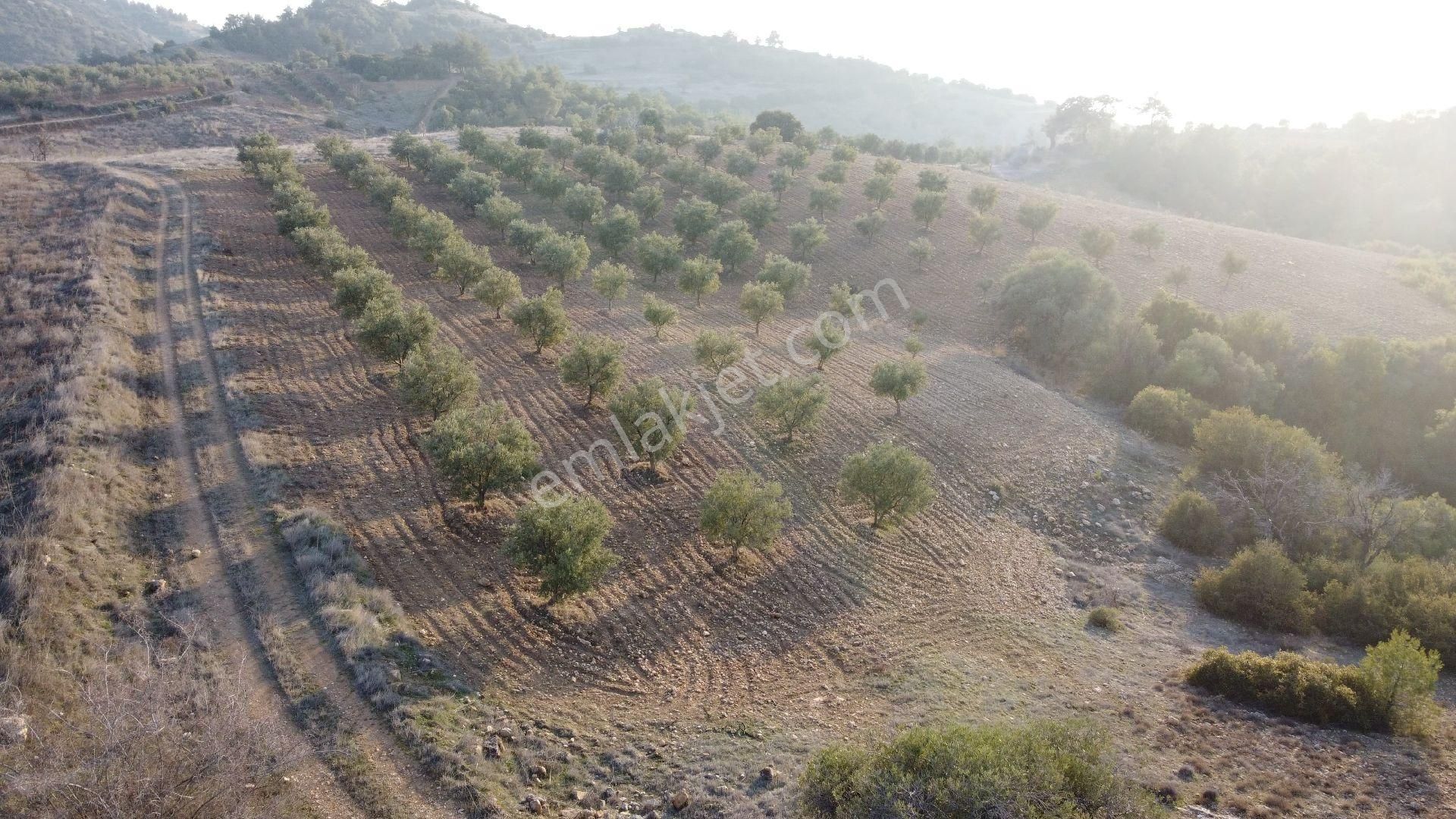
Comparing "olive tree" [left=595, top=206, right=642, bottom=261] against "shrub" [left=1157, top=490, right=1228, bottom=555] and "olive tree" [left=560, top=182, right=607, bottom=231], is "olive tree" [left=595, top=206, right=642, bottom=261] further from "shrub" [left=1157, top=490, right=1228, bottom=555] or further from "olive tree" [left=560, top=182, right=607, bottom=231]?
"shrub" [left=1157, top=490, right=1228, bottom=555]

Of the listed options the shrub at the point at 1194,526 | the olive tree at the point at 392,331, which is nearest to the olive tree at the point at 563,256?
the olive tree at the point at 392,331

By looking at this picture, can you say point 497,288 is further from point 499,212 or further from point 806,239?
point 806,239

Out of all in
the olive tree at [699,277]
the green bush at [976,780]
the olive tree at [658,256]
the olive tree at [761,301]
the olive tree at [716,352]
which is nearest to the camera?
the green bush at [976,780]

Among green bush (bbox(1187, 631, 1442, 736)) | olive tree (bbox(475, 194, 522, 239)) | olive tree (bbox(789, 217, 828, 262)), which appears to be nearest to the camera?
green bush (bbox(1187, 631, 1442, 736))

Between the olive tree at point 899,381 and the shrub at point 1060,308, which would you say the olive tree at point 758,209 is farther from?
the olive tree at point 899,381

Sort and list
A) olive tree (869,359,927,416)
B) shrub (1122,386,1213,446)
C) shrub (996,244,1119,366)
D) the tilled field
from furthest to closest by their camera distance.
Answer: shrub (996,244,1119,366)
shrub (1122,386,1213,446)
olive tree (869,359,927,416)
the tilled field

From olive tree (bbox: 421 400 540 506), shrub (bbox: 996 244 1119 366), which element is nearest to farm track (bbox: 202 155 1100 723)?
olive tree (bbox: 421 400 540 506)
